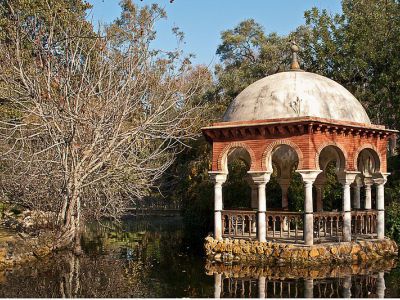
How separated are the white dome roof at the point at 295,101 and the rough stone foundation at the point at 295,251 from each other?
161 inches

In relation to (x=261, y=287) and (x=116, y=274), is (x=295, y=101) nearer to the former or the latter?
(x=261, y=287)

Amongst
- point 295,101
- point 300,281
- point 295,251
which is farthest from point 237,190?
point 300,281

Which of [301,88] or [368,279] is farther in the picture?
[301,88]

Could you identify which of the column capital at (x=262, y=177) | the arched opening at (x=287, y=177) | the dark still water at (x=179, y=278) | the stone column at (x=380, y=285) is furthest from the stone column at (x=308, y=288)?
the arched opening at (x=287, y=177)

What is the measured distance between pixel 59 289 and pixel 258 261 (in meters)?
6.49

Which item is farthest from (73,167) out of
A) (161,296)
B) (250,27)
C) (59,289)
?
(250,27)

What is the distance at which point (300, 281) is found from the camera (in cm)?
1376

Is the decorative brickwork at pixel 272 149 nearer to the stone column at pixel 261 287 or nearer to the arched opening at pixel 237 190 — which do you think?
the stone column at pixel 261 287

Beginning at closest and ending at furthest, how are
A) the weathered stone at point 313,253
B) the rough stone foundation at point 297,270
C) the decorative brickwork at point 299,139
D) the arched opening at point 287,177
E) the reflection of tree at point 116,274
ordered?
1. the reflection of tree at point 116,274
2. the rough stone foundation at point 297,270
3. the weathered stone at point 313,253
4. the decorative brickwork at point 299,139
5. the arched opening at point 287,177

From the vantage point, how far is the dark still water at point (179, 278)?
12.4 metres

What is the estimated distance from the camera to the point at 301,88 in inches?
722

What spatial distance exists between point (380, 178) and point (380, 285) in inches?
273

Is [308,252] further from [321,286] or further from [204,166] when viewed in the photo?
[204,166]

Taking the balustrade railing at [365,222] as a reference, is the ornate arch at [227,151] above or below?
above
